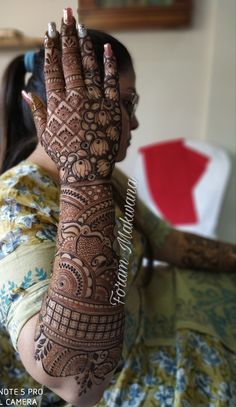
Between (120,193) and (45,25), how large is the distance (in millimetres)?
303

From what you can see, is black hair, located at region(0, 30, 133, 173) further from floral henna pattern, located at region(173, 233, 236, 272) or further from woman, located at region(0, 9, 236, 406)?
floral henna pattern, located at region(173, 233, 236, 272)

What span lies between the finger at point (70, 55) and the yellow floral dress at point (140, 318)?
0.64ft

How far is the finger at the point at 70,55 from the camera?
481mm

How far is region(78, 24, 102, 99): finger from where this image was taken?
485 mm

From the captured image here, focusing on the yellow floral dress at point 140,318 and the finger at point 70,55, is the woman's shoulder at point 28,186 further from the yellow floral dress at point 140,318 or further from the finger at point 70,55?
the finger at point 70,55

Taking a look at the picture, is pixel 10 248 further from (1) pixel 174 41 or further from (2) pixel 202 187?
(1) pixel 174 41

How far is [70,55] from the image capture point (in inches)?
19.1

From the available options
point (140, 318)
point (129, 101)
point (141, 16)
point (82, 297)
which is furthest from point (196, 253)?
point (141, 16)

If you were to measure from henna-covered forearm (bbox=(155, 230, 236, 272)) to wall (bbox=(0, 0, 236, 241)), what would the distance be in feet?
2.44

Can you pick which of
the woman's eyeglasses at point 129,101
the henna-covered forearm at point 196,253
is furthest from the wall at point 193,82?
the woman's eyeglasses at point 129,101

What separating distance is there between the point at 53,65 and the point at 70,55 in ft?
0.08

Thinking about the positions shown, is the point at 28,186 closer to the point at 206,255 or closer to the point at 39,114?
the point at 39,114

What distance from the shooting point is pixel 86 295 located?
491 millimetres

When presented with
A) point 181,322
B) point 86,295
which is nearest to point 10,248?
point 86,295
